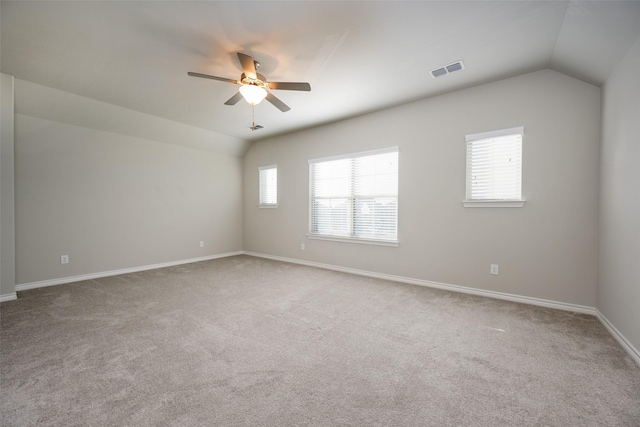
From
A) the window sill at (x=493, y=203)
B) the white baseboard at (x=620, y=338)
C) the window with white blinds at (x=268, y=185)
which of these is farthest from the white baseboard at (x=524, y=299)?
the window with white blinds at (x=268, y=185)

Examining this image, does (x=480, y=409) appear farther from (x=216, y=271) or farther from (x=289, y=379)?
(x=216, y=271)

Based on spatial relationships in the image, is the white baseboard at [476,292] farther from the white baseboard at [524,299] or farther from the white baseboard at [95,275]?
the white baseboard at [95,275]

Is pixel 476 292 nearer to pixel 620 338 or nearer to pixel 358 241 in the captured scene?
pixel 620 338

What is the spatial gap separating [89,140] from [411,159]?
528 centimetres

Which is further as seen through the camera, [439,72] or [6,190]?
[6,190]

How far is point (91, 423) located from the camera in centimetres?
140

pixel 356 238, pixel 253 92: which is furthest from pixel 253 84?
pixel 356 238

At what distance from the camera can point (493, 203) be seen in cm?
328

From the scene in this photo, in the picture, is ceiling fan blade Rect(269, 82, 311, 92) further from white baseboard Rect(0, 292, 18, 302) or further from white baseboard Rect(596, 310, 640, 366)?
white baseboard Rect(0, 292, 18, 302)

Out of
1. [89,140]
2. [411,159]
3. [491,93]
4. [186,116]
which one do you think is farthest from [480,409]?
[89,140]

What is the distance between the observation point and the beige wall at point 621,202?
2.06 m

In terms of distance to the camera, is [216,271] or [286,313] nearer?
[286,313]

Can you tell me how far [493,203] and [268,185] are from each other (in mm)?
4469

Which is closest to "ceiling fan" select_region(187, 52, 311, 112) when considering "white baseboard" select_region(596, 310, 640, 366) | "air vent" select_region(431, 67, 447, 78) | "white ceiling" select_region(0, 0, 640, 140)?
"white ceiling" select_region(0, 0, 640, 140)
